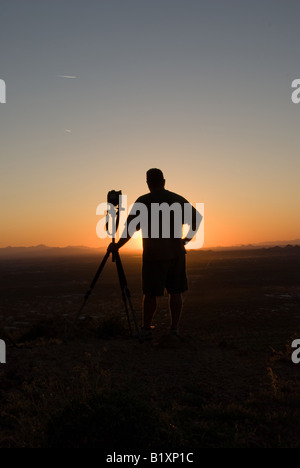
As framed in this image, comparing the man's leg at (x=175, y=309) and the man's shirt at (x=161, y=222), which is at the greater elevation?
the man's shirt at (x=161, y=222)

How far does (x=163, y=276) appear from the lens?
5.79 m

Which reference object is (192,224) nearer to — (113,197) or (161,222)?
(161,222)

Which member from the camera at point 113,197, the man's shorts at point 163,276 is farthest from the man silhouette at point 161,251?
the camera at point 113,197

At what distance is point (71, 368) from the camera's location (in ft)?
15.1

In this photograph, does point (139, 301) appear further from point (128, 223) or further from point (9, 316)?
point (128, 223)

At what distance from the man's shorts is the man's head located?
1.20m

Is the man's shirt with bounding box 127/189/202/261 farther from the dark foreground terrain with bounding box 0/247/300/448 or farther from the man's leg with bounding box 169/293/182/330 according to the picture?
the dark foreground terrain with bounding box 0/247/300/448

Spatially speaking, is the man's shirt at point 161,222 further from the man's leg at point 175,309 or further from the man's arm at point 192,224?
the man's leg at point 175,309

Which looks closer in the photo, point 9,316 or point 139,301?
point 9,316

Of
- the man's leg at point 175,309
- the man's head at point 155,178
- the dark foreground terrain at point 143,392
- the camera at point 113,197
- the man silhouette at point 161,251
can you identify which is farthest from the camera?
the camera at point 113,197

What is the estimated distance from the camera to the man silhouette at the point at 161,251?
5.75 metres

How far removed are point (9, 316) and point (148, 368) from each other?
32.4ft

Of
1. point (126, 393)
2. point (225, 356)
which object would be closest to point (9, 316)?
point (225, 356)

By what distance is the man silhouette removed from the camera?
18.9 ft
